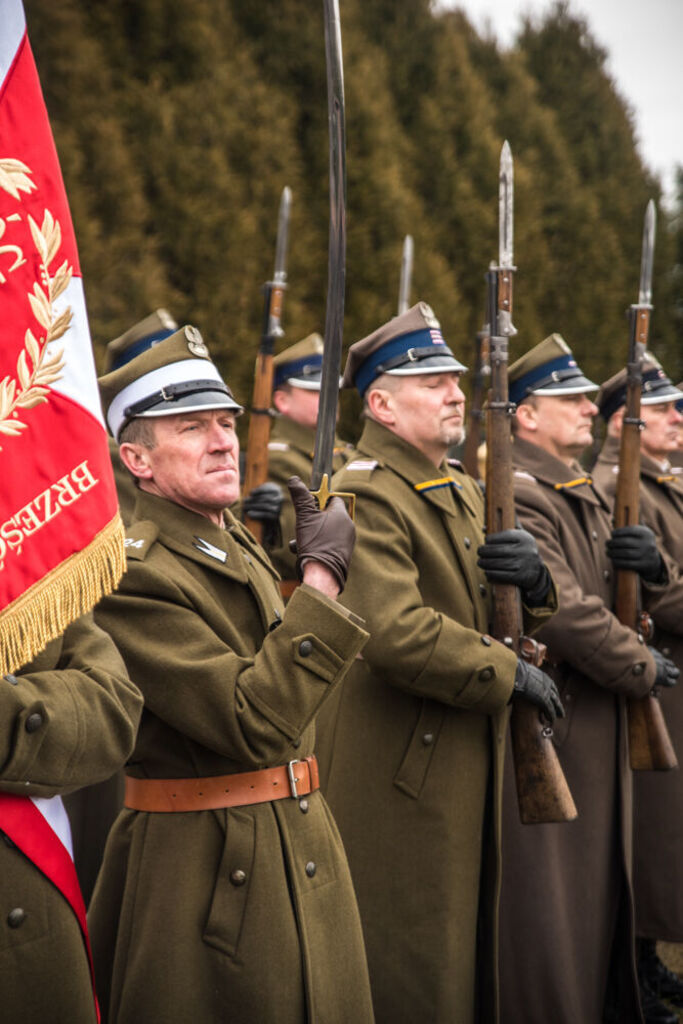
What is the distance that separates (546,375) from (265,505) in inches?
61.9

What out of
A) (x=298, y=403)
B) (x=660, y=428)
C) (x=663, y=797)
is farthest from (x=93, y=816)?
(x=660, y=428)

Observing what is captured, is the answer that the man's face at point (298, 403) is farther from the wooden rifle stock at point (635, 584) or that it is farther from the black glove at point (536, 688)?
the black glove at point (536, 688)

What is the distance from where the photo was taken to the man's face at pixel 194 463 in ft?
10.5

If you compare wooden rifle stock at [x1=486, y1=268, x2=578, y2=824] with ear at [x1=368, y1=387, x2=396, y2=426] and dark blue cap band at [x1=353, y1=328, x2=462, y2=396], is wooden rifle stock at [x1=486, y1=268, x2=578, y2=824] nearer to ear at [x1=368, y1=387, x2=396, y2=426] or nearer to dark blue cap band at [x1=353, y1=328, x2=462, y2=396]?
dark blue cap band at [x1=353, y1=328, x2=462, y2=396]

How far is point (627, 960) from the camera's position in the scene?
4742 millimetres

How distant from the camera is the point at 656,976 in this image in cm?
564

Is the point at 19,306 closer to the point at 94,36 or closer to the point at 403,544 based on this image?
the point at 403,544

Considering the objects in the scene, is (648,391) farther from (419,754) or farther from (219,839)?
(219,839)

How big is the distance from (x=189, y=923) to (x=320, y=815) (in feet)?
1.38

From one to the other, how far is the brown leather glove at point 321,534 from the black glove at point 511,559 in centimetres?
116

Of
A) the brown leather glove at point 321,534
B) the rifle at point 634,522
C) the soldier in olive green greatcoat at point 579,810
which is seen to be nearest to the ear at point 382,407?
the soldier in olive green greatcoat at point 579,810

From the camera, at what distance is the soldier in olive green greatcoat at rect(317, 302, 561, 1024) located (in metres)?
3.88

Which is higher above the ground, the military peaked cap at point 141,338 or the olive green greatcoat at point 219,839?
the military peaked cap at point 141,338

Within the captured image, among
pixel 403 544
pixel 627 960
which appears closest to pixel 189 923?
pixel 403 544
